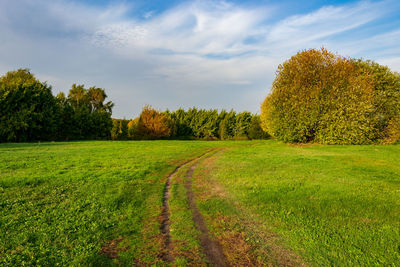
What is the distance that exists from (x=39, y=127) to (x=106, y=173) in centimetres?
Answer: 3665

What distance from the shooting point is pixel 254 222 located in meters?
6.49

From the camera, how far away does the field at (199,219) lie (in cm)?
477

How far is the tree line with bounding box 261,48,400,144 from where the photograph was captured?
28156 millimetres

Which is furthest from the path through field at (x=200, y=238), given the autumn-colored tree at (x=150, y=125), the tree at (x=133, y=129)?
the tree at (x=133, y=129)

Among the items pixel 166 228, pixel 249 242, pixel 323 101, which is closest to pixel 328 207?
pixel 249 242

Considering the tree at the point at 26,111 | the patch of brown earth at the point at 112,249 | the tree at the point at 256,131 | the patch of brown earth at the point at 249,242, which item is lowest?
the patch of brown earth at the point at 249,242

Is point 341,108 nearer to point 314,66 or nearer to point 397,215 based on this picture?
point 314,66

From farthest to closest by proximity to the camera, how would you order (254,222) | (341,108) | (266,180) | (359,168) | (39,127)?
(39,127) → (341,108) → (359,168) → (266,180) → (254,222)

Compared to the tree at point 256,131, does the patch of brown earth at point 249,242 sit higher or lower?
lower

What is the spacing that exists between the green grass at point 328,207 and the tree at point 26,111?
132 ft

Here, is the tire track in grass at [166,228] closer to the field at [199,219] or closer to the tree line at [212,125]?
the field at [199,219]

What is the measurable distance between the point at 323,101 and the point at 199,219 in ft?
93.1

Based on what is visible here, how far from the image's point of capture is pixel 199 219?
Answer: 6.62m

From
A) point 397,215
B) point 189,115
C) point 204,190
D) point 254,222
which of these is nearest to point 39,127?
point 189,115
